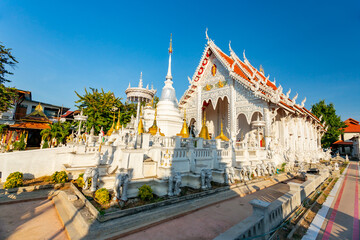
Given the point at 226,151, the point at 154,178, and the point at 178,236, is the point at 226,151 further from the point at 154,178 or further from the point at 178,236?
the point at 178,236

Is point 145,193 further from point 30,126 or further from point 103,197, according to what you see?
point 30,126

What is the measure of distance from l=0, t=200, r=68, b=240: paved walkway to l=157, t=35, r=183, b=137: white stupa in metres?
8.50

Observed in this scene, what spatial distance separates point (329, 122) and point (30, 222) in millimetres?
49761

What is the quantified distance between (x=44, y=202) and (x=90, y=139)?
273 inches

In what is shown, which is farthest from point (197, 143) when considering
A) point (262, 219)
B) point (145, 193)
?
point (262, 219)

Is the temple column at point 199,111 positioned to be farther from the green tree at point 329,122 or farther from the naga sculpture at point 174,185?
→ the green tree at point 329,122

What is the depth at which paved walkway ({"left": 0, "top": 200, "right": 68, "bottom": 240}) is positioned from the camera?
12.6 feet

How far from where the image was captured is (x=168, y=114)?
13.9 m

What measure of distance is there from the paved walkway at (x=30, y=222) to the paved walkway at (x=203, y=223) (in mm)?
1885

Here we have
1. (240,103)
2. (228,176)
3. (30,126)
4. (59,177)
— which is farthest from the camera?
(30,126)

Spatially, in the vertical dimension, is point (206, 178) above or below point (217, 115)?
below

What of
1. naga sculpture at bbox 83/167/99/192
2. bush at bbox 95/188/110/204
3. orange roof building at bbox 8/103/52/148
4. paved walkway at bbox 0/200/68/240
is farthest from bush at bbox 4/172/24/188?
orange roof building at bbox 8/103/52/148

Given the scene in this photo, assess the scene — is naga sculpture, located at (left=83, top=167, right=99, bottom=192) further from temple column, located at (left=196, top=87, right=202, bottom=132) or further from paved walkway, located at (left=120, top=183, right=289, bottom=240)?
temple column, located at (left=196, top=87, right=202, bottom=132)

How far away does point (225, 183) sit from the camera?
804 centimetres
